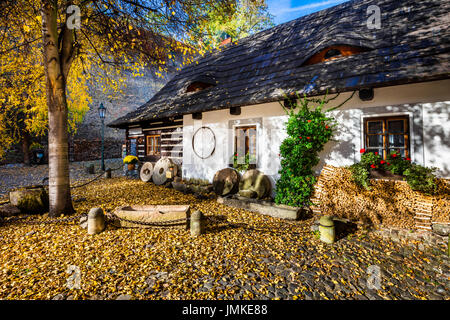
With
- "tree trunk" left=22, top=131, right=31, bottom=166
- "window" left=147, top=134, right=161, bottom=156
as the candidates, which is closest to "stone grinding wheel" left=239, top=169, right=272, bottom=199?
"window" left=147, top=134, right=161, bottom=156

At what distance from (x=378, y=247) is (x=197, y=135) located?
614 cm

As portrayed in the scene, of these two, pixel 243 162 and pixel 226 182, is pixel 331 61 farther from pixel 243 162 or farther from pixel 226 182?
pixel 226 182

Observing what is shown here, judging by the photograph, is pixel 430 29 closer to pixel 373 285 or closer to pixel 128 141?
pixel 373 285

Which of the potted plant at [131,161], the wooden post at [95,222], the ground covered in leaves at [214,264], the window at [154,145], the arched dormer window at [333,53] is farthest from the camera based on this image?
the potted plant at [131,161]

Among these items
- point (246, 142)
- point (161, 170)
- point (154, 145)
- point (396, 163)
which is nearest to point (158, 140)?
point (154, 145)

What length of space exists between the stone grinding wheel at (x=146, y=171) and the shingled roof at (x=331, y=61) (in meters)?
2.10

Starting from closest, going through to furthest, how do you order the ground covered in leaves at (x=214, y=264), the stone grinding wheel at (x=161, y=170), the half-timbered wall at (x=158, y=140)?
the ground covered in leaves at (x=214, y=264) < the stone grinding wheel at (x=161, y=170) < the half-timbered wall at (x=158, y=140)

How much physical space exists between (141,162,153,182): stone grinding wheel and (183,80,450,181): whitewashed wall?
309 centimetres

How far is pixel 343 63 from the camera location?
516 cm

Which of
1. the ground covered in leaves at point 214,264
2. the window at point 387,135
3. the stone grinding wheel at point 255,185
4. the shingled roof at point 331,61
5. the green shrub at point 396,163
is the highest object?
the shingled roof at point 331,61

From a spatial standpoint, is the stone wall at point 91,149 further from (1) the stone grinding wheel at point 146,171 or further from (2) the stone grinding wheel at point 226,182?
(2) the stone grinding wheel at point 226,182

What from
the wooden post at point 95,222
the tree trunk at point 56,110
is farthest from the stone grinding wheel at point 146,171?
the wooden post at point 95,222

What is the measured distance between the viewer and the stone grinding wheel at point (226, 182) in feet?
21.4
